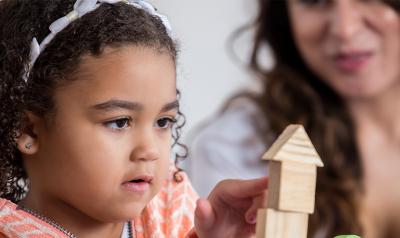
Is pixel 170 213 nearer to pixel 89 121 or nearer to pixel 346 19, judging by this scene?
pixel 89 121

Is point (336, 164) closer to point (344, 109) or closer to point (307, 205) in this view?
point (344, 109)

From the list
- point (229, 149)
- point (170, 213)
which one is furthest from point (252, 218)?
point (229, 149)

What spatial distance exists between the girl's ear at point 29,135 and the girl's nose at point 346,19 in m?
1.07

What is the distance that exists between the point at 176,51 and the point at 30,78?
20cm

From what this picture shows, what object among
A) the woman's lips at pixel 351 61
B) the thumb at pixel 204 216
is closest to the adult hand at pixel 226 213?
the thumb at pixel 204 216

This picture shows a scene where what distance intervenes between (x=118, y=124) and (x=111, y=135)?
2 centimetres

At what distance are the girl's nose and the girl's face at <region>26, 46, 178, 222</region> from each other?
39.7 inches

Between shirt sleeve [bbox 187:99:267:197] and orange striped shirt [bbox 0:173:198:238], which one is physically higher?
shirt sleeve [bbox 187:99:267:197]

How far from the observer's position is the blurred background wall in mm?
2762

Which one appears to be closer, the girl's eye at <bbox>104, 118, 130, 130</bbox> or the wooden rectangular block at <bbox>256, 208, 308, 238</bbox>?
the wooden rectangular block at <bbox>256, 208, 308, 238</bbox>

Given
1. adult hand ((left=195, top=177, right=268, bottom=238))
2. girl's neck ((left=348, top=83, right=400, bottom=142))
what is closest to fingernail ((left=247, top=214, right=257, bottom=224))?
adult hand ((left=195, top=177, right=268, bottom=238))

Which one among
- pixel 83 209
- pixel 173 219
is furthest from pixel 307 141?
pixel 173 219

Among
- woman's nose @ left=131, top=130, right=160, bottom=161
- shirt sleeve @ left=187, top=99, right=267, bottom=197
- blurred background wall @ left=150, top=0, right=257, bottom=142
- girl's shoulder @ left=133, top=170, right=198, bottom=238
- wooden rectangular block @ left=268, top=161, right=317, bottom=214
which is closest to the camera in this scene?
wooden rectangular block @ left=268, top=161, right=317, bottom=214

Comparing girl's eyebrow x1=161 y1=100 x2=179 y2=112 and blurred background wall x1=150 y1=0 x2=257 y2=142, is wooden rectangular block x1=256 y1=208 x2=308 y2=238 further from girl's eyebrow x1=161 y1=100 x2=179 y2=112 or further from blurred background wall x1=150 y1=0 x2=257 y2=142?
blurred background wall x1=150 y1=0 x2=257 y2=142
